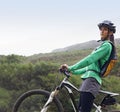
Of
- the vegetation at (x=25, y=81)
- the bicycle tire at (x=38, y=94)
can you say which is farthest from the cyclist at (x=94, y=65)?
the vegetation at (x=25, y=81)

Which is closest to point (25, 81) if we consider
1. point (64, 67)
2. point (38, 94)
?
point (38, 94)

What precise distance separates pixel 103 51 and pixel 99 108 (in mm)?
865

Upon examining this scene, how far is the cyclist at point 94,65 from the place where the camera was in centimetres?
768

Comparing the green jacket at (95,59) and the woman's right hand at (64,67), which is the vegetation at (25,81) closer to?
the woman's right hand at (64,67)

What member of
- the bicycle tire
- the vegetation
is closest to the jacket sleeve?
the bicycle tire

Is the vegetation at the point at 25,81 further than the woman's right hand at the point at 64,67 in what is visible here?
Yes

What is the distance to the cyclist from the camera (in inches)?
302

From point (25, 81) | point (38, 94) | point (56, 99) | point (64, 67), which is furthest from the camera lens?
point (25, 81)

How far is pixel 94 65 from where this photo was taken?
7.77m

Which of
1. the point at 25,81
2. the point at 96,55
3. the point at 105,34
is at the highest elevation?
the point at 105,34

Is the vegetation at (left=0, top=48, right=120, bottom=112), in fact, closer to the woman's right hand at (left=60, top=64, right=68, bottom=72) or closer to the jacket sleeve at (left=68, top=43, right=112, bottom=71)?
the woman's right hand at (left=60, top=64, right=68, bottom=72)

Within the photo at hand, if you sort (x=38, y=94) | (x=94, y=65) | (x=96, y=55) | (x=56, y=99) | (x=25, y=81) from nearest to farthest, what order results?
(x=96, y=55) < (x=94, y=65) < (x=56, y=99) < (x=38, y=94) < (x=25, y=81)

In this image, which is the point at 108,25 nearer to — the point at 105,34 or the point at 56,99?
the point at 105,34

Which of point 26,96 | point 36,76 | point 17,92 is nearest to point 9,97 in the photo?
point 17,92
